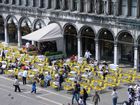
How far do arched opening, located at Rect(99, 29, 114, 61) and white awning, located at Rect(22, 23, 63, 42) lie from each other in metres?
5.47

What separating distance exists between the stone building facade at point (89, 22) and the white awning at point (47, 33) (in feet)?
2.14

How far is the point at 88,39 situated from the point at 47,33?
4.98 metres

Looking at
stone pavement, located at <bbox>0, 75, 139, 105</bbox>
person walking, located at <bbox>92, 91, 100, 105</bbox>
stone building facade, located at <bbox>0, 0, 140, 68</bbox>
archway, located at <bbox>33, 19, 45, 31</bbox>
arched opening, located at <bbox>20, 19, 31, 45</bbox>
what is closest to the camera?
person walking, located at <bbox>92, 91, 100, 105</bbox>

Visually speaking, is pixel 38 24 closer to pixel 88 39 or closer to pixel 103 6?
pixel 88 39

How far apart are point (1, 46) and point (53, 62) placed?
10.9 metres

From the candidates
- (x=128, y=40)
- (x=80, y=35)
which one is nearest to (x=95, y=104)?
(x=128, y=40)

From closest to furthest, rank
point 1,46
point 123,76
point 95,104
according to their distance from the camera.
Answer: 1. point 95,104
2. point 123,76
3. point 1,46

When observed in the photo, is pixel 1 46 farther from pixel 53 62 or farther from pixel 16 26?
pixel 53 62

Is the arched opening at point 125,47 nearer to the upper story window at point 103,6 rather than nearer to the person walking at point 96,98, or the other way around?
the upper story window at point 103,6

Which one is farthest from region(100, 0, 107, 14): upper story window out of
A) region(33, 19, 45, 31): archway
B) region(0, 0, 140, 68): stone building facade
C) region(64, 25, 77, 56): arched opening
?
region(33, 19, 45, 31): archway

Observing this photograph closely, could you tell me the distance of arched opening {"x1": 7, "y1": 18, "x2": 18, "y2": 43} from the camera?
65.1m

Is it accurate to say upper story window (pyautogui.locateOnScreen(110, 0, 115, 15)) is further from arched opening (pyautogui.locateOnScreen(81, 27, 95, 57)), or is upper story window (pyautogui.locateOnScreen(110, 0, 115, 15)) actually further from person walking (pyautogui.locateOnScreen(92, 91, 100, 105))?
person walking (pyautogui.locateOnScreen(92, 91, 100, 105))

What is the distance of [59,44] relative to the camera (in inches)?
2253

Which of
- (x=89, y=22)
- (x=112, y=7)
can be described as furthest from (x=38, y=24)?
(x=112, y=7)
